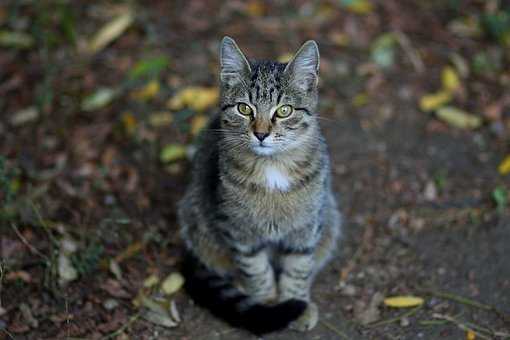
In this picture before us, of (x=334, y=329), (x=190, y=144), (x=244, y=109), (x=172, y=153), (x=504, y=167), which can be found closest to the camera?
(x=244, y=109)

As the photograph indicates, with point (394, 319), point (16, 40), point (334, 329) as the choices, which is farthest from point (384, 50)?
point (16, 40)

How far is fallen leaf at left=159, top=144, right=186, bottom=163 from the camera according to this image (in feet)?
15.3

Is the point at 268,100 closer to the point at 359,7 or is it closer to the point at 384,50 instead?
the point at 384,50

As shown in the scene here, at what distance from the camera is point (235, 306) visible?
3541 mm

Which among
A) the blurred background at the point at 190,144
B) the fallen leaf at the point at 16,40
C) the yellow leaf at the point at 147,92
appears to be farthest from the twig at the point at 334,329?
the fallen leaf at the point at 16,40

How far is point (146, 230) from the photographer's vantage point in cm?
423

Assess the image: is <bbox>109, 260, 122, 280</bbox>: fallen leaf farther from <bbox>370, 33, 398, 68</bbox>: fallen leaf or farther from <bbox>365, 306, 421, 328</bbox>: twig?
<bbox>370, 33, 398, 68</bbox>: fallen leaf

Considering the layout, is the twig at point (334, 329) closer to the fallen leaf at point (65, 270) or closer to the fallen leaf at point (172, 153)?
the fallen leaf at point (65, 270)

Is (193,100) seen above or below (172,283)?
above

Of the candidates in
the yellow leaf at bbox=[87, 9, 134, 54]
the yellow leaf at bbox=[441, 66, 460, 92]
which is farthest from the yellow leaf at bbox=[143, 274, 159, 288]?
the yellow leaf at bbox=[441, 66, 460, 92]

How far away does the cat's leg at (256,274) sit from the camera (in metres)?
3.60

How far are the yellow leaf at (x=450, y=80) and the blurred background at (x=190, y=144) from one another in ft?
0.06

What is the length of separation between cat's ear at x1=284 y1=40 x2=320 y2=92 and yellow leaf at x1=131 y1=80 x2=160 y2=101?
6.82 ft

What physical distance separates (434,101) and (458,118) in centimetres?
23
